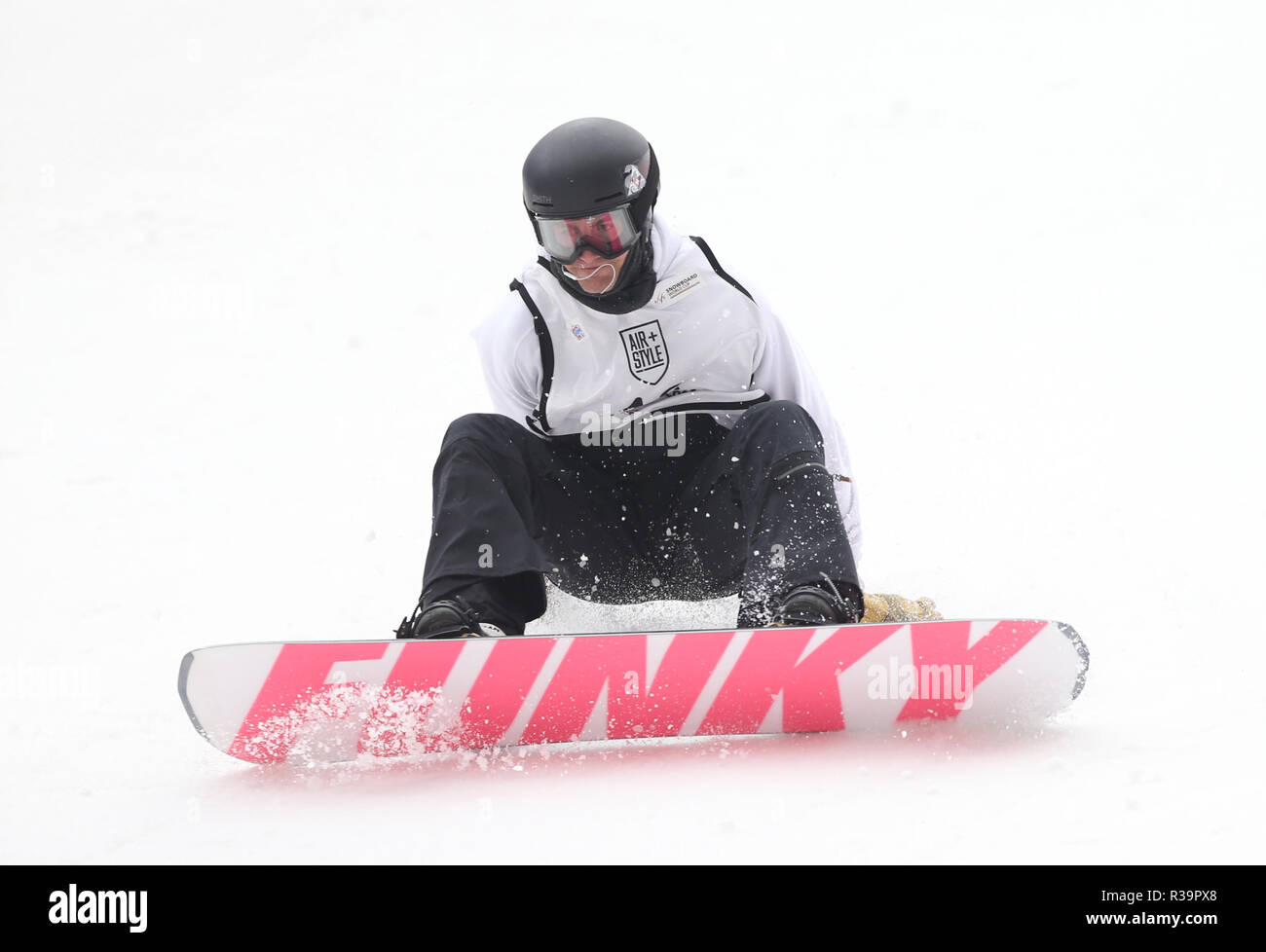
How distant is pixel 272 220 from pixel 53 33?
3121mm

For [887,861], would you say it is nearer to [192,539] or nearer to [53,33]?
[192,539]

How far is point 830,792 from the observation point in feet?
6.62

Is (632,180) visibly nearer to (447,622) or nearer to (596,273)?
(596,273)

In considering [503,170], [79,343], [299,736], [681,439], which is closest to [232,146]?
[503,170]

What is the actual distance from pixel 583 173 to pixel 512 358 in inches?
19.9

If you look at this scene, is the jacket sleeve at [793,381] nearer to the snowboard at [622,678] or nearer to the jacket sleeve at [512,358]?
the jacket sleeve at [512,358]

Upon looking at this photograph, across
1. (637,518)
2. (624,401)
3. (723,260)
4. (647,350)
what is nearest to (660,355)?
(647,350)

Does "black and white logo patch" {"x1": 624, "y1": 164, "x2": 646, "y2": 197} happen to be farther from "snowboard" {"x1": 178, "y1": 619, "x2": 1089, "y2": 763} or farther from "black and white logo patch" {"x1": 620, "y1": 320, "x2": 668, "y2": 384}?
"snowboard" {"x1": 178, "y1": 619, "x2": 1089, "y2": 763}

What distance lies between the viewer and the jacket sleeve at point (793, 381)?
3.00m

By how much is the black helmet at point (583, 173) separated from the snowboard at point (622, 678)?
3.23ft

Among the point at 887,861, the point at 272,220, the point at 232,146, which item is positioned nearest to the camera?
the point at 887,861

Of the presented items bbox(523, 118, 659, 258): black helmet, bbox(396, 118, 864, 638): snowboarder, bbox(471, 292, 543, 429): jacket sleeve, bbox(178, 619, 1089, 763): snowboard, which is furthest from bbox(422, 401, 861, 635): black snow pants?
bbox(523, 118, 659, 258): black helmet

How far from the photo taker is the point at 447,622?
243 cm

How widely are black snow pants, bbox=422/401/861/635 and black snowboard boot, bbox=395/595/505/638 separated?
0.11 feet
